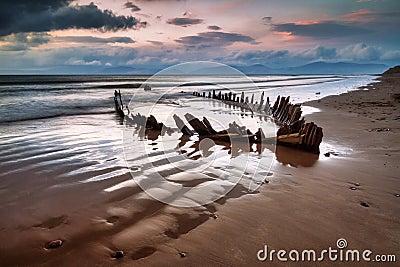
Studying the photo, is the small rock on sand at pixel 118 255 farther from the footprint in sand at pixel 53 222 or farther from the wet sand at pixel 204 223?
the footprint in sand at pixel 53 222

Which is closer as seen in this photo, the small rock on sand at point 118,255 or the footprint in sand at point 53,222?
the small rock on sand at point 118,255

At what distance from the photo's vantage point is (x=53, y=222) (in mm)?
3539

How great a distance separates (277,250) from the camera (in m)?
2.97

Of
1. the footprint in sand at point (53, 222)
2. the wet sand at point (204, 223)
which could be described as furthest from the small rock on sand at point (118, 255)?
the footprint in sand at point (53, 222)

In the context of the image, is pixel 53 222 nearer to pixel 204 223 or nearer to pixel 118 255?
pixel 118 255

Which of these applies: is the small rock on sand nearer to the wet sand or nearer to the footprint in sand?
the wet sand

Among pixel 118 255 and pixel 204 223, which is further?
pixel 204 223

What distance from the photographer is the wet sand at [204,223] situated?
2.88 m

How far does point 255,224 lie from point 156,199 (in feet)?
5.21

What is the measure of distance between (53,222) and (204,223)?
199cm

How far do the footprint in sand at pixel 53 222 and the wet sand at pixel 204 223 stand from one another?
1 centimetres

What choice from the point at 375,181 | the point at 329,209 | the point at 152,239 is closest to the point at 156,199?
the point at 152,239

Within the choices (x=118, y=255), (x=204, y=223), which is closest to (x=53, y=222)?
(x=118, y=255)

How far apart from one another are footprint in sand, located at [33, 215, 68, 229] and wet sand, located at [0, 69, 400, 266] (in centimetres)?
1
